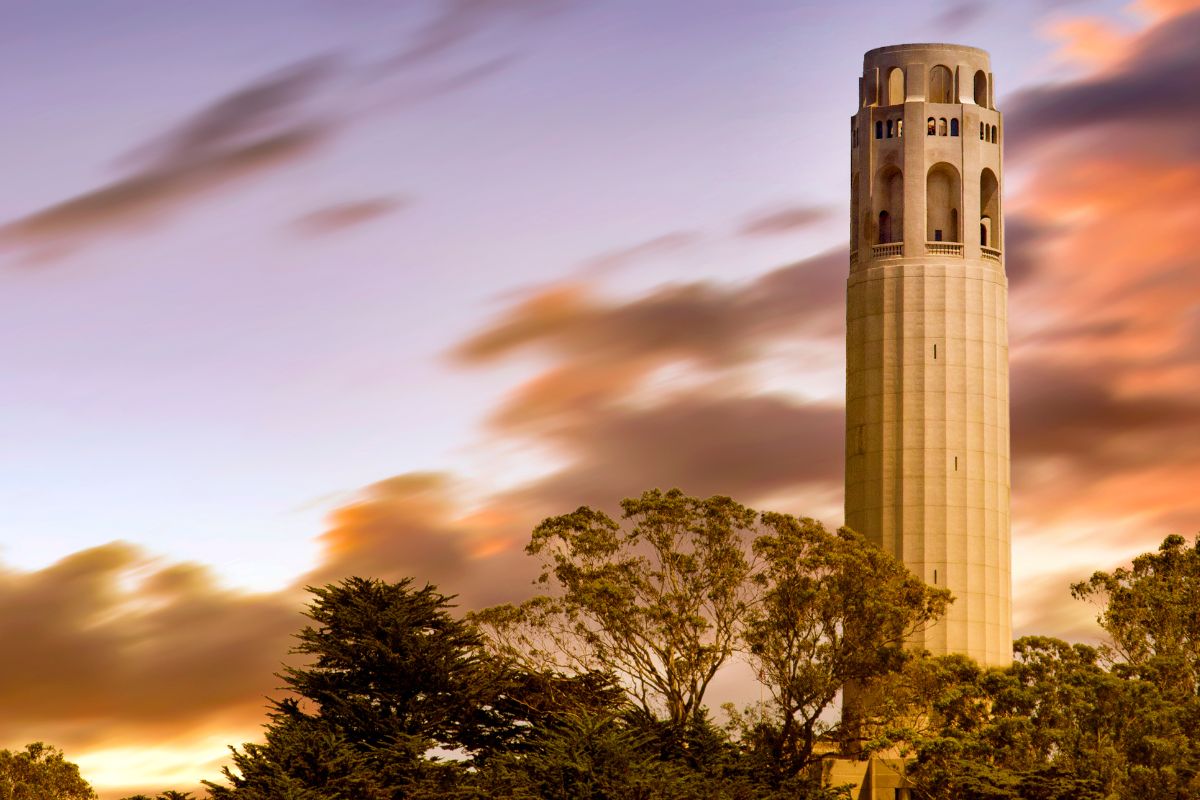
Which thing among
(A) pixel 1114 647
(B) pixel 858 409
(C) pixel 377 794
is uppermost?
(B) pixel 858 409

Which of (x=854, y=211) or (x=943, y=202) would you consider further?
(x=854, y=211)

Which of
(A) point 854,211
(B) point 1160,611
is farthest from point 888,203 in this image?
(B) point 1160,611

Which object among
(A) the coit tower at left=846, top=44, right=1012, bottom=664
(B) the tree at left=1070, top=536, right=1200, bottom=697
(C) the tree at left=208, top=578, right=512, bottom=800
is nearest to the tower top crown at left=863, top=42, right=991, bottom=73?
(A) the coit tower at left=846, top=44, right=1012, bottom=664

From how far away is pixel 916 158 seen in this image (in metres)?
104

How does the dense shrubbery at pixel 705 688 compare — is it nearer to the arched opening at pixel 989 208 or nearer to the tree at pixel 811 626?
the tree at pixel 811 626

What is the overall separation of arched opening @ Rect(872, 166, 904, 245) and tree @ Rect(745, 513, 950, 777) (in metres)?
31.2

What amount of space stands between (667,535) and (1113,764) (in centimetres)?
1874

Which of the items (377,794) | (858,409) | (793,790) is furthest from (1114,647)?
(377,794)

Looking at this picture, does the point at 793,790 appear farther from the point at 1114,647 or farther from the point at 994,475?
the point at 994,475

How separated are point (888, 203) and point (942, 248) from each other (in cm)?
373

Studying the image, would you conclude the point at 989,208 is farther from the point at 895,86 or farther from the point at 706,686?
the point at 706,686

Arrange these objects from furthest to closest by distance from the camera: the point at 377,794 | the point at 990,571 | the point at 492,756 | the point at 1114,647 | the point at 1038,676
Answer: the point at 990,571 < the point at 1114,647 < the point at 1038,676 < the point at 492,756 < the point at 377,794

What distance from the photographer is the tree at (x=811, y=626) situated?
244 ft

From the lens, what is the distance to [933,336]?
334ft
